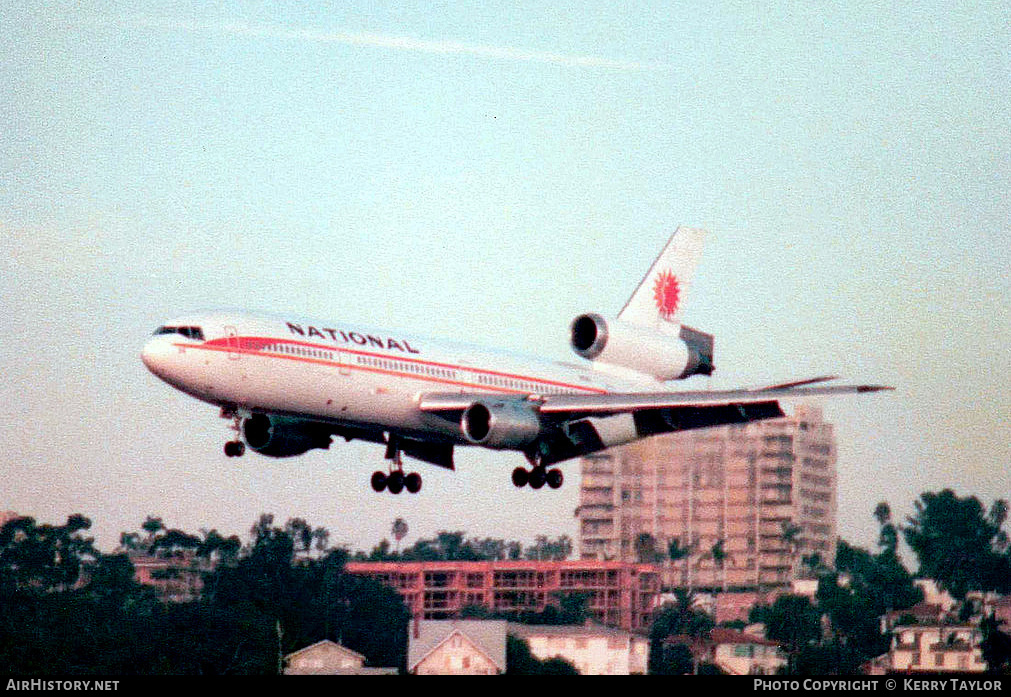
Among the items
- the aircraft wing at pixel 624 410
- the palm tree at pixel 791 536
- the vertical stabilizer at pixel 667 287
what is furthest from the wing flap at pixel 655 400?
the palm tree at pixel 791 536

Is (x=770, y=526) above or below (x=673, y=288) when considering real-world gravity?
below

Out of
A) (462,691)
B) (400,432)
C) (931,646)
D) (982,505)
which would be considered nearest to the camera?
(462,691)

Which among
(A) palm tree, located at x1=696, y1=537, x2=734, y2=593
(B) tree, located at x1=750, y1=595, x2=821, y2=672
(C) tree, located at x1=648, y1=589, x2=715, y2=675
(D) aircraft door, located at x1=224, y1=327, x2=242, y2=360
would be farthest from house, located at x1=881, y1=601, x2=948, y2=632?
(D) aircraft door, located at x1=224, y1=327, x2=242, y2=360

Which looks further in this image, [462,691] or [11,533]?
[11,533]

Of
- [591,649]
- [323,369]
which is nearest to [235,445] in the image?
[323,369]

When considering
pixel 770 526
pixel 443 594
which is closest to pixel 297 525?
pixel 443 594

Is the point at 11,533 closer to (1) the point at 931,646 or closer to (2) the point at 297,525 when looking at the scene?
(2) the point at 297,525

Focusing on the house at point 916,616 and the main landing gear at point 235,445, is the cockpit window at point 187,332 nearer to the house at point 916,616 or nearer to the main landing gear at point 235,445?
the main landing gear at point 235,445
